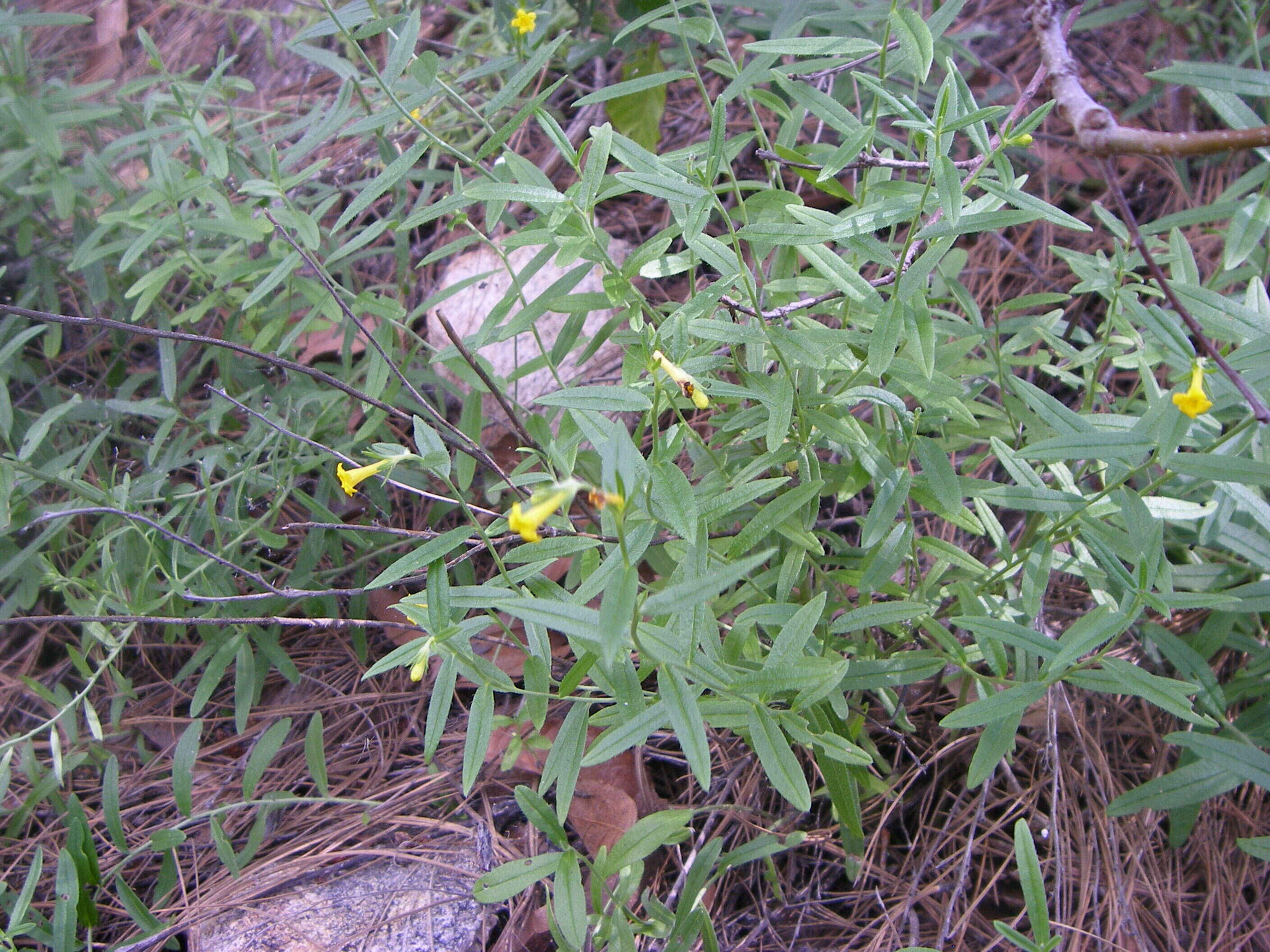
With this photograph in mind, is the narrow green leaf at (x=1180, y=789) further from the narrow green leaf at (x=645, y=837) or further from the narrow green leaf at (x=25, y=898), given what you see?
the narrow green leaf at (x=25, y=898)

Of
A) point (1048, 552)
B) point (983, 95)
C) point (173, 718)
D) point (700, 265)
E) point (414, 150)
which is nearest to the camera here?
point (1048, 552)

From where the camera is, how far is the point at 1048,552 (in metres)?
1.71

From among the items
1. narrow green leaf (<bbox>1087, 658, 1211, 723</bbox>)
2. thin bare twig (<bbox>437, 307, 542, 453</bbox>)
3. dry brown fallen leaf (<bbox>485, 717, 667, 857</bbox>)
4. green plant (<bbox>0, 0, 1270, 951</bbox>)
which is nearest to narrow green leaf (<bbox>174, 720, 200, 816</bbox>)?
green plant (<bbox>0, 0, 1270, 951</bbox>)

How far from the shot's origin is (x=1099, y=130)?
1307 millimetres

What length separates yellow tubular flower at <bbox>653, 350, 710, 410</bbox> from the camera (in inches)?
54.3

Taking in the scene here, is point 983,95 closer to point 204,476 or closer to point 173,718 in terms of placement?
point 204,476

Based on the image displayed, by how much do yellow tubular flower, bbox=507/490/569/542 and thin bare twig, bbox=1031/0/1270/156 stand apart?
0.95 meters

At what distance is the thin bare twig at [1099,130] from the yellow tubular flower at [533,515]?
945 millimetres

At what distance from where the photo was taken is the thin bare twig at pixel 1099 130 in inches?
46.9

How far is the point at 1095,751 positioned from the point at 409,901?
5.31 feet

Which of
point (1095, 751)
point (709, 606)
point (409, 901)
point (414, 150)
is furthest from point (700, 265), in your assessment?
point (409, 901)

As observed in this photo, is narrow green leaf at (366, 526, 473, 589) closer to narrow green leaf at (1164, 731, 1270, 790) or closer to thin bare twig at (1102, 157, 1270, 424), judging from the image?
thin bare twig at (1102, 157, 1270, 424)

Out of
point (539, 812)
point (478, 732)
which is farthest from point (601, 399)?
point (539, 812)

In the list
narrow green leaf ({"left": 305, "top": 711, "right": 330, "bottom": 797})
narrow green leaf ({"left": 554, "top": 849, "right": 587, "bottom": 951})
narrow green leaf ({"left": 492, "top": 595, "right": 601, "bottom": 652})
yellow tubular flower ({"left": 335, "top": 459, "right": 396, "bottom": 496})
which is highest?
yellow tubular flower ({"left": 335, "top": 459, "right": 396, "bottom": 496})
